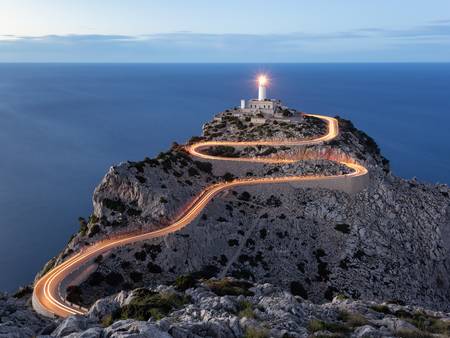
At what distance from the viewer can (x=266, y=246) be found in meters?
→ 50.8

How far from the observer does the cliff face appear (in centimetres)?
4553

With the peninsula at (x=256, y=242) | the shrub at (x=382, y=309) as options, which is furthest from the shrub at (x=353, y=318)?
the shrub at (x=382, y=309)

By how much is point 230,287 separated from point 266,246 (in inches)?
768

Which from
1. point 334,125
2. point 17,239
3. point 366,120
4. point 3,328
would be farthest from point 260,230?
point 366,120

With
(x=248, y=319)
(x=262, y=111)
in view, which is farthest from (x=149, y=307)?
(x=262, y=111)

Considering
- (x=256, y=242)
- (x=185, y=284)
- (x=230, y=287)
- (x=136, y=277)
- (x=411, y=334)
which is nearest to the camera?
(x=411, y=334)

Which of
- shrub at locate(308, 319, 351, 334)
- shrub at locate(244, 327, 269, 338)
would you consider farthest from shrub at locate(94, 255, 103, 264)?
shrub at locate(308, 319, 351, 334)

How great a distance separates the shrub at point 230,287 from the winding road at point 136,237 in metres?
10.9

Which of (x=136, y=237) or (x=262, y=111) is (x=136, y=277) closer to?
(x=136, y=237)

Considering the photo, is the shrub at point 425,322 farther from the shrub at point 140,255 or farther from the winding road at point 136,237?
the shrub at point 140,255

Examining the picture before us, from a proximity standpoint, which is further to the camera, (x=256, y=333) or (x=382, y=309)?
(x=382, y=309)

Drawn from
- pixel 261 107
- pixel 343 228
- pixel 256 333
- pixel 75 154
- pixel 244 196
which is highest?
pixel 261 107

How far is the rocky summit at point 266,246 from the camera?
2906cm

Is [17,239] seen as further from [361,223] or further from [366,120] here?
[366,120]
